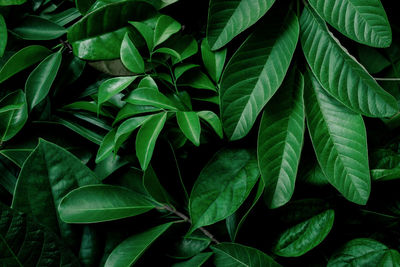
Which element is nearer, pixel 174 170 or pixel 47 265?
pixel 47 265

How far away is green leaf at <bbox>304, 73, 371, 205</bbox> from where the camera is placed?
606mm

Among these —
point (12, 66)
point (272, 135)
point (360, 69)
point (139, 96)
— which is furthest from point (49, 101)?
point (360, 69)

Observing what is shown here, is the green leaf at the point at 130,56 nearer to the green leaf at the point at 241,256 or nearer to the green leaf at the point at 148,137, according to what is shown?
the green leaf at the point at 148,137

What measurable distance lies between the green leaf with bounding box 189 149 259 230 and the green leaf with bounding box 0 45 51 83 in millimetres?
370

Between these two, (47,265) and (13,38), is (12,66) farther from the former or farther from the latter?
(47,265)

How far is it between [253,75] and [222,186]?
198 millimetres

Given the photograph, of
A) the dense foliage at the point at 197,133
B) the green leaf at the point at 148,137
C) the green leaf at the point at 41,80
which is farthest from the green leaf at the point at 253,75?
the green leaf at the point at 41,80

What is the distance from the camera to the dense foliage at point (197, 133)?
0.61 meters

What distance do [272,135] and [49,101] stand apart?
0.43 m

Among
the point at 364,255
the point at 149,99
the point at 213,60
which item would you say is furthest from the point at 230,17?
the point at 364,255

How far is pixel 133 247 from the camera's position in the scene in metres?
0.62

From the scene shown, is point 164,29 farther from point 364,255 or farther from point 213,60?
point 364,255

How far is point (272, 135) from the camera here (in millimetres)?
642

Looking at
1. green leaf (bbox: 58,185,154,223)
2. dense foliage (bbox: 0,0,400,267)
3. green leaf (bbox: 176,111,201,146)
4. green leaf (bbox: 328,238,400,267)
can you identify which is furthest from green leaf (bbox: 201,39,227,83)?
green leaf (bbox: 328,238,400,267)
